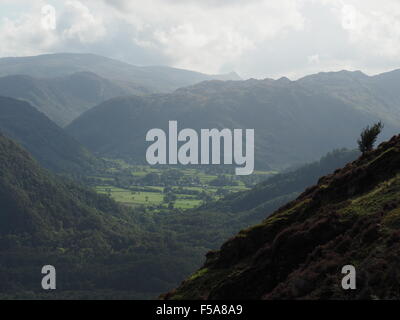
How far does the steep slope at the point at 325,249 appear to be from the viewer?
3422 cm

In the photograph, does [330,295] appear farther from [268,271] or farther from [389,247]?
[268,271]

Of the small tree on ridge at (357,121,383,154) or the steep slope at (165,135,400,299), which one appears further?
the small tree on ridge at (357,121,383,154)

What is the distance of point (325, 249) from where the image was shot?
40906 mm

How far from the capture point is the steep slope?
34.2 m

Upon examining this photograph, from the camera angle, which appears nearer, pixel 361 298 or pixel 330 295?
pixel 361 298

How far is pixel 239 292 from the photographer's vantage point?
144ft

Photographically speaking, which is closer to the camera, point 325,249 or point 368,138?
point 325,249

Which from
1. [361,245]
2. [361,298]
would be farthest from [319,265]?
[361,298]

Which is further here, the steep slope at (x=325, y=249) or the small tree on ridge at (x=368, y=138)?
the small tree on ridge at (x=368, y=138)

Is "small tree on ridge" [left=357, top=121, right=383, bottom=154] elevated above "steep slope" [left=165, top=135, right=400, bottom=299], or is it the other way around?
"small tree on ridge" [left=357, top=121, right=383, bottom=154]

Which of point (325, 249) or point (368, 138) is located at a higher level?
point (368, 138)

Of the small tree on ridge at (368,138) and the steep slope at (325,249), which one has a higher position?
the small tree on ridge at (368,138)
